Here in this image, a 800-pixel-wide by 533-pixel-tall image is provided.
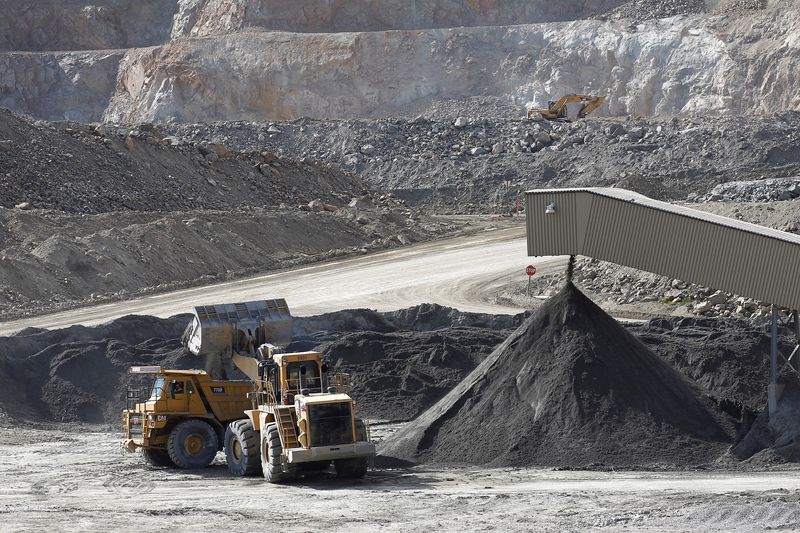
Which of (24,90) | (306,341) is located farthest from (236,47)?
(306,341)

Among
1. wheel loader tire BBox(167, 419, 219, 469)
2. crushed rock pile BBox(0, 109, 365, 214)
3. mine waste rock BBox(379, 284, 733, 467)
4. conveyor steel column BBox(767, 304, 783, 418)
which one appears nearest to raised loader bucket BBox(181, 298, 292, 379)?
wheel loader tire BBox(167, 419, 219, 469)

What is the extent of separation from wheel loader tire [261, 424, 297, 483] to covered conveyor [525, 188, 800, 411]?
6.02 m

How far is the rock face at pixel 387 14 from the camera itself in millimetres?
80688

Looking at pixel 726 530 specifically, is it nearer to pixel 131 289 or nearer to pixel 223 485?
pixel 223 485

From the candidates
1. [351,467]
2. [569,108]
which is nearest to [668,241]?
[351,467]

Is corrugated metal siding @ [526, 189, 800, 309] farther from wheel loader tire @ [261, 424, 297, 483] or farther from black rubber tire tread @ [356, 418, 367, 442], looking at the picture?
wheel loader tire @ [261, 424, 297, 483]

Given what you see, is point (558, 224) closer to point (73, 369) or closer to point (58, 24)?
point (73, 369)

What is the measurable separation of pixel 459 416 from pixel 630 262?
3.60 m

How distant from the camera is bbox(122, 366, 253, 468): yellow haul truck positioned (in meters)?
18.5

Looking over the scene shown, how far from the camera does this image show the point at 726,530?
13312mm

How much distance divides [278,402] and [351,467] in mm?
1315

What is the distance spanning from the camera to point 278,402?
1692cm

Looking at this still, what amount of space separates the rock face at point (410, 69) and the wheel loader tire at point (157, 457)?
177 ft

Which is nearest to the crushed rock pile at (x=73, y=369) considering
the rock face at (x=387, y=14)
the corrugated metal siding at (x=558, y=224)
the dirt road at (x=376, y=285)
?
the dirt road at (x=376, y=285)
